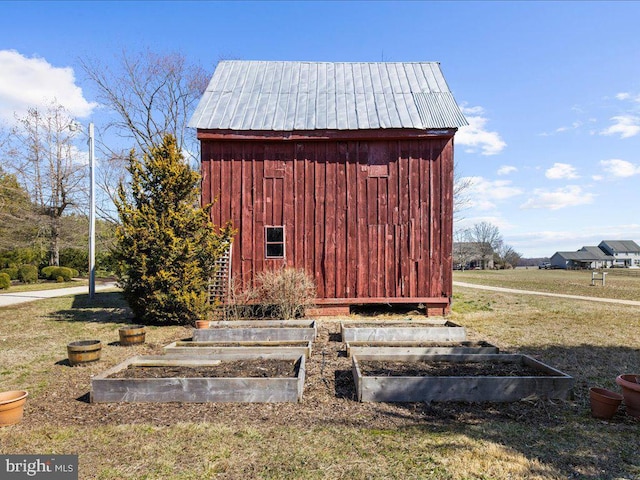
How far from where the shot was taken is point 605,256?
9181cm

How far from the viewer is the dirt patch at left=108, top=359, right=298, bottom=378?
547 centimetres

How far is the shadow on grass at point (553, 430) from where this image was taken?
344cm

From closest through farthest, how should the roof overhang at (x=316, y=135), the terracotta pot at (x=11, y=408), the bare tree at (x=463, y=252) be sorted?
the terracotta pot at (x=11, y=408), the roof overhang at (x=316, y=135), the bare tree at (x=463, y=252)

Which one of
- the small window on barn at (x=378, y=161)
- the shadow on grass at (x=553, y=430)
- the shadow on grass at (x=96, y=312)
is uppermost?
the small window on barn at (x=378, y=161)

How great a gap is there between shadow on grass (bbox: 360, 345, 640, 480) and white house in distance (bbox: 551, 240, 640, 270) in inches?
3791

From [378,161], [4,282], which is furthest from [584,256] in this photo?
[4,282]

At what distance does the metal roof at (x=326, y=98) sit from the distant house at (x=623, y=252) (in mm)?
100906

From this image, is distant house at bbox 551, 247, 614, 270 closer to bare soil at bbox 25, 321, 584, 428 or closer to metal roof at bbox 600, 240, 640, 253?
metal roof at bbox 600, 240, 640, 253

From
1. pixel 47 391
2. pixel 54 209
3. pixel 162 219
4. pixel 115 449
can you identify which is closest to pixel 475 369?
pixel 115 449

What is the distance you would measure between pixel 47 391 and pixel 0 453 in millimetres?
1918

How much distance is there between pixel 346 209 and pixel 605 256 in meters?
102

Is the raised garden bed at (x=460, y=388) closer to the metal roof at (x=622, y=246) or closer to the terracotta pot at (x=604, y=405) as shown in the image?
the terracotta pot at (x=604, y=405)

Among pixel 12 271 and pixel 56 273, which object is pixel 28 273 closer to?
pixel 12 271

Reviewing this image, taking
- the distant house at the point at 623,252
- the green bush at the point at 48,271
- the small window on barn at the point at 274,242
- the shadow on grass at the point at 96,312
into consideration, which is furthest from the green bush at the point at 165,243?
the distant house at the point at 623,252
